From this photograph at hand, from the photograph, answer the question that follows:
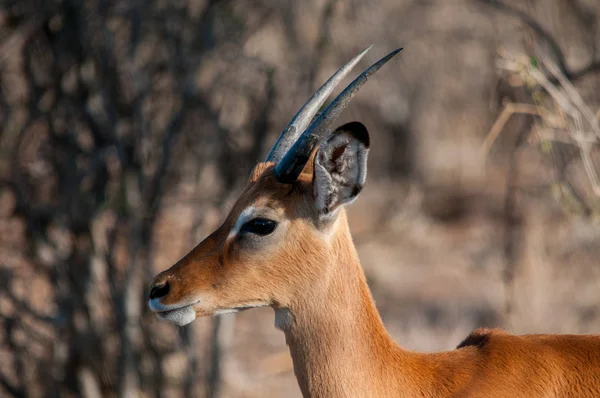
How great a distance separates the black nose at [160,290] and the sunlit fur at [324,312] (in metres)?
0.03

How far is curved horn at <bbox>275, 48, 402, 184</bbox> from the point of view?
430cm

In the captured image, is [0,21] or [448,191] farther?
[448,191]

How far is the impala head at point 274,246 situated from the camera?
14.1 ft

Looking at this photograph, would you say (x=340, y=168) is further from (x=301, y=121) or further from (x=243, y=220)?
(x=301, y=121)

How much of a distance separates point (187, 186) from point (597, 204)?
171 inches

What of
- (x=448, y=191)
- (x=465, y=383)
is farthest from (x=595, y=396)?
(x=448, y=191)

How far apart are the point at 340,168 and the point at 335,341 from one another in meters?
0.81

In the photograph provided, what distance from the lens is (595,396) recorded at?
4.36m

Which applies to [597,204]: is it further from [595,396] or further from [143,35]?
[143,35]

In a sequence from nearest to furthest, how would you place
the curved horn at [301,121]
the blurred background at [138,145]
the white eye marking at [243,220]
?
1. the white eye marking at [243,220]
2. the curved horn at [301,121]
3. the blurred background at [138,145]

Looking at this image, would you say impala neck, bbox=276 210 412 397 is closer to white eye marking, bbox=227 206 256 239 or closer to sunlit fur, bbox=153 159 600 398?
sunlit fur, bbox=153 159 600 398

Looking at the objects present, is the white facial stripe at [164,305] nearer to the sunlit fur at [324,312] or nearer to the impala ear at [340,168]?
the sunlit fur at [324,312]

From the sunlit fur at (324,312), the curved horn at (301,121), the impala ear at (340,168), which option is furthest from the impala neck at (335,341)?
the curved horn at (301,121)

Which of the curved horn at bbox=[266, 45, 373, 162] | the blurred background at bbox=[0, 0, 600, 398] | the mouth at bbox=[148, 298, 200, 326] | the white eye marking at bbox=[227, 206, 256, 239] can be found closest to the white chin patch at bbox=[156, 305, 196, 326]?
the mouth at bbox=[148, 298, 200, 326]
